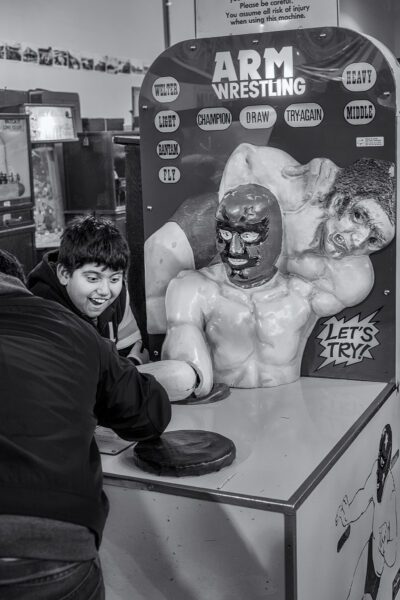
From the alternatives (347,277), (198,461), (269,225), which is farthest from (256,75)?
(198,461)

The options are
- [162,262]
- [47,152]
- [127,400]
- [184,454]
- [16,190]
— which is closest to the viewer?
[127,400]

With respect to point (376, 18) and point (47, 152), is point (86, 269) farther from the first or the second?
point (47, 152)

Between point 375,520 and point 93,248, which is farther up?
point 93,248

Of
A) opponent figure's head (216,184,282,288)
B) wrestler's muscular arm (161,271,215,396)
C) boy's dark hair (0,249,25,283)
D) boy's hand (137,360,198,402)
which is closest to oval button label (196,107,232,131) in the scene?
opponent figure's head (216,184,282,288)

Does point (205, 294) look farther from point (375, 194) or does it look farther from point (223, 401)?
point (375, 194)

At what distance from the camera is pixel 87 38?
10.2m

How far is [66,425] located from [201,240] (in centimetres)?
136

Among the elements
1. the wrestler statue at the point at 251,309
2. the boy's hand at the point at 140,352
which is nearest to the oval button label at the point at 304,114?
the wrestler statue at the point at 251,309

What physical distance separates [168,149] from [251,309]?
0.64 m

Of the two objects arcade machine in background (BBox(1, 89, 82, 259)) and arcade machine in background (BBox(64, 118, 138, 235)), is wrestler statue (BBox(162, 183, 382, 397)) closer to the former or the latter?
arcade machine in background (BBox(1, 89, 82, 259))

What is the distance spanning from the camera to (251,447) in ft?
7.04

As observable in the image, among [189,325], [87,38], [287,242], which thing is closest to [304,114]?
[287,242]

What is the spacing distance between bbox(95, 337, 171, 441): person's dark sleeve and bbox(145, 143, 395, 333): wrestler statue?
916 millimetres

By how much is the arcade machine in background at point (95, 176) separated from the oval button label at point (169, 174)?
5.29m
